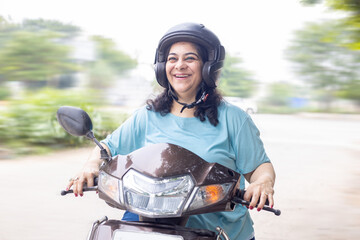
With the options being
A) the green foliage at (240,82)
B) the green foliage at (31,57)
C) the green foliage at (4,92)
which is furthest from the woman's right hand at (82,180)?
the green foliage at (240,82)

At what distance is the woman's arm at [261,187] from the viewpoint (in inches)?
62.1

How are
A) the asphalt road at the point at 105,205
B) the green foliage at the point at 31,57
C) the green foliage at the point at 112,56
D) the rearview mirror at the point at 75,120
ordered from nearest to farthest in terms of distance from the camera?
the rearview mirror at the point at 75,120, the asphalt road at the point at 105,205, the green foliage at the point at 31,57, the green foliage at the point at 112,56

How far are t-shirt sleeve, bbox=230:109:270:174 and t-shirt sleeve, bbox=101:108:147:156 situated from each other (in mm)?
484

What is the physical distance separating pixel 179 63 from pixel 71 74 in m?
12.5

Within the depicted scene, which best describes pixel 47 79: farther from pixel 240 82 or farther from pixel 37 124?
pixel 240 82

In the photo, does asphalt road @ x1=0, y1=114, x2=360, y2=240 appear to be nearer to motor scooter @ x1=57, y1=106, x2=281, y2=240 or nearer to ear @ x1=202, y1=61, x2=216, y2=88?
ear @ x1=202, y1=61, x2=216, y2=88

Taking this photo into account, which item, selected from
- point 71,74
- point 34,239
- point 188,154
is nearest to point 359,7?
point 188,154

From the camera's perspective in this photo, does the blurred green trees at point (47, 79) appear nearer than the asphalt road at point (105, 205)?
No

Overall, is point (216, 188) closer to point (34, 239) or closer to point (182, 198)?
point (182, 198)

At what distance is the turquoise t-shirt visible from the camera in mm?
1870

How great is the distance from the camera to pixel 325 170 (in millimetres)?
8891

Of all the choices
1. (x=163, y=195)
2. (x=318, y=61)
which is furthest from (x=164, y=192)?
(x=318, y=61)

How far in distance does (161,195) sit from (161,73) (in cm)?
97

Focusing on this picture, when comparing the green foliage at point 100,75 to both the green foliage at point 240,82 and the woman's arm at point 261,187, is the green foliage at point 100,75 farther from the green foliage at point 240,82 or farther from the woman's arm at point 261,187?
the woman's arm at point 261,187
